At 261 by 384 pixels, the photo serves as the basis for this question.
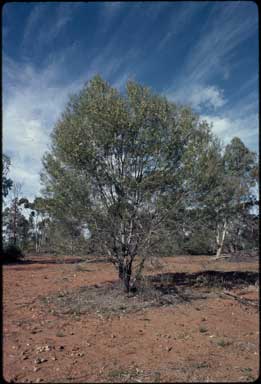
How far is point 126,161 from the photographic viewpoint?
923 cm

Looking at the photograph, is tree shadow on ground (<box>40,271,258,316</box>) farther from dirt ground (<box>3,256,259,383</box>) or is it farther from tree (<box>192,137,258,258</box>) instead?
tree (<box>192,137,258,258</box>)

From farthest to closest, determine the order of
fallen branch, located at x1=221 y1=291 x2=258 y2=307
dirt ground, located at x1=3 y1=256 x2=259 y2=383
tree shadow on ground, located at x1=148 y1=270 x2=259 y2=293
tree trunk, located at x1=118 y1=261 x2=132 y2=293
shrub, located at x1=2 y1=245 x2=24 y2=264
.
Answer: shrub, located at x1=2 y1=245 x2=24 y2=264, tree shadow on ground, located at x1=148 y1=270 x2=259 y2=293, tree trunk, located at x1=118 y1=261 x2=132 y2=293, fallen branch, located at x1=221 y1=291 x2=258 y2=307, dirt ground, located at x1=3 y1=256 x2=259 y2=383

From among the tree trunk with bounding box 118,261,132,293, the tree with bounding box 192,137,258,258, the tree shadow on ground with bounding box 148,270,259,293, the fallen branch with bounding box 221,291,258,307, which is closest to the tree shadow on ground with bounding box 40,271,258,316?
the tree shadow on ground with bounding box 148,270,259,293

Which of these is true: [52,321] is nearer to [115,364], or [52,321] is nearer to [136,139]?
[115,364]

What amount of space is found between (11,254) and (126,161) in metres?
18.7

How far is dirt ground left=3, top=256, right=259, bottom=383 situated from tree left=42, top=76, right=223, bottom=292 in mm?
1929

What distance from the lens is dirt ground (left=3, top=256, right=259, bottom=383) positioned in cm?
409

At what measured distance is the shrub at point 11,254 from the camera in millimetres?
24062

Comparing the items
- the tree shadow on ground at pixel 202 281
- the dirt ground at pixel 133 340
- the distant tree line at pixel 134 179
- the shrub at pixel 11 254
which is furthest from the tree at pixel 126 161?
the shrub at pixel 11 254

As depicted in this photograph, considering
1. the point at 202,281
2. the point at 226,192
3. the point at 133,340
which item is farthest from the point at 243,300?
the point at 133,340

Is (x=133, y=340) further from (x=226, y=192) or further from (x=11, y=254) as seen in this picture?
(x=11, y=254)

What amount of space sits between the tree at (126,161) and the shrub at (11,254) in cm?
1708

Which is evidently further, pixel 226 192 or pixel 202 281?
pixel 202 281

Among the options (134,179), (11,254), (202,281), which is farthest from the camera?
(11,254)
